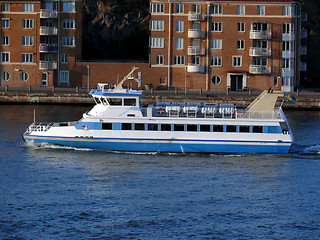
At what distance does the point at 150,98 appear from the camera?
88.1m

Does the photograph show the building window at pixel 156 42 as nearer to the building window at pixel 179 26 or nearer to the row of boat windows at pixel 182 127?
the building window at pixel 179 26

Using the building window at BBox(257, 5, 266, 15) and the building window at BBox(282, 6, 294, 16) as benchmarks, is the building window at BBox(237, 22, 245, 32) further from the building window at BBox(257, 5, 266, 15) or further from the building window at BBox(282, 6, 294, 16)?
the building window at BBox(282, 6, 294, 16)

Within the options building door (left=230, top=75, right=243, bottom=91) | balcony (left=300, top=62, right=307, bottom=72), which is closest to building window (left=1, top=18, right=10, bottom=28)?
building door (left=230, top=75, right=243, bottom=91)

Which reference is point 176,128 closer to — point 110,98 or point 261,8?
point 110,98

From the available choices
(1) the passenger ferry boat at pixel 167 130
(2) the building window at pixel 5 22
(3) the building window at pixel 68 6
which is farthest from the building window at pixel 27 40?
(1) the passenger ferry boat at pixel 167 130

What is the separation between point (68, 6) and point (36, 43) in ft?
20.0

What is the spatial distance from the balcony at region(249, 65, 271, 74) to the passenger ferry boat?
130 ft

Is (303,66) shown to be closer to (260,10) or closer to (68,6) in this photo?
(260,10)

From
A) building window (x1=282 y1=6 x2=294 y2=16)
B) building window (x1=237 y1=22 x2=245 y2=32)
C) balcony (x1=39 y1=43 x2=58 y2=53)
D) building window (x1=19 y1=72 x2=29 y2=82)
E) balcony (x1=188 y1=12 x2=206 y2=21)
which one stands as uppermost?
building window (x1=282 y1=6 x2=294 y2=16)

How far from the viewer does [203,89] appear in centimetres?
9594

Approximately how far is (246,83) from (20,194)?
182 feet

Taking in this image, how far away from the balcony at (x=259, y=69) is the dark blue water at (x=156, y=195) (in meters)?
35.7

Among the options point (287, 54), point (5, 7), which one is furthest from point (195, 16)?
point (5, 7)

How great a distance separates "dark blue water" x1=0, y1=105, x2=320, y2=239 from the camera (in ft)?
127
